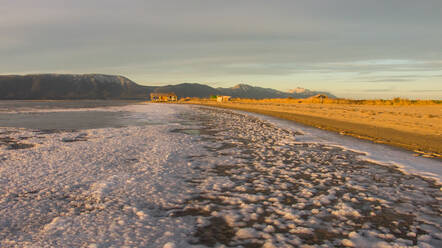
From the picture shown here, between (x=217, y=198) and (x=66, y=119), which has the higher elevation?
(x=217, y=198)

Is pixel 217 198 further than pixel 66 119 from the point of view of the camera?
No

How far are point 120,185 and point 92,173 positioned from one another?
1.28 m

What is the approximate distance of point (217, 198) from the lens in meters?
4.49

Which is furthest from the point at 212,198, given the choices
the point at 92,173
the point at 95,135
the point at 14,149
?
the point at 95,135

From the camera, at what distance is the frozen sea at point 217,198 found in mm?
3176

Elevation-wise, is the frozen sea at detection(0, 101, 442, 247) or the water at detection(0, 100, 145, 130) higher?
the frozen sea at detection(0, 101, 442, 247)

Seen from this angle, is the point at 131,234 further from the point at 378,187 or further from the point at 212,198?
the point at 378,187

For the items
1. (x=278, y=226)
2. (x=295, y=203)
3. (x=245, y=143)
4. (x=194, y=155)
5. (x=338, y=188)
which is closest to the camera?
(x=278, y=226)

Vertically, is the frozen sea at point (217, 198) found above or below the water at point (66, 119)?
above

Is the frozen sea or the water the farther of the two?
the water

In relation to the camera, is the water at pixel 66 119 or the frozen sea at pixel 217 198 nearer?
the frozen sea at pixel 217 198

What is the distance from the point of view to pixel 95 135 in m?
11.4

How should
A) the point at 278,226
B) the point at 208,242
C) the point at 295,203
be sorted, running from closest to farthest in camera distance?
the point at 208,242 < the point at 278,226 < the point at 295,203

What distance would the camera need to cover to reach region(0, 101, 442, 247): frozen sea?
3.18 metres
